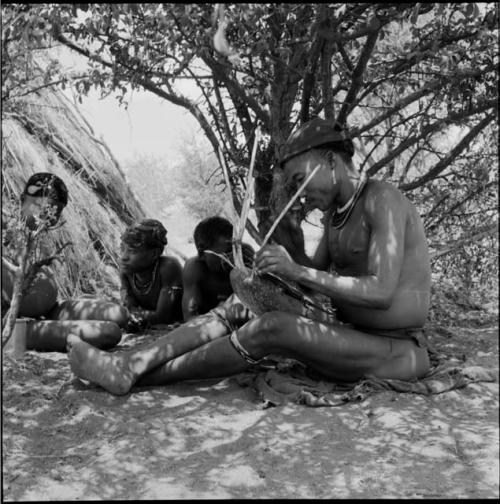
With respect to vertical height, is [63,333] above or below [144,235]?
below

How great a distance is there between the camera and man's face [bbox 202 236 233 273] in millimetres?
4586

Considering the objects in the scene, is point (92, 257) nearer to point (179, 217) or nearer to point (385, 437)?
point (385, 437)

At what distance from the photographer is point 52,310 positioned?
461cm

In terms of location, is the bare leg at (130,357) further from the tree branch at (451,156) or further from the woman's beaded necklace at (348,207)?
the tree branch at (451,156)

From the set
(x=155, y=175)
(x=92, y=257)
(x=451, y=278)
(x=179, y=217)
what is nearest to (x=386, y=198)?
(x=451, y=278)

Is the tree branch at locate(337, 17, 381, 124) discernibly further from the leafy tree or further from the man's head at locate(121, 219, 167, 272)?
the man's head at locate(121, 219, 167, 272)

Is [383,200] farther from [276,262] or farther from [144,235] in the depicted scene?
[144,235]

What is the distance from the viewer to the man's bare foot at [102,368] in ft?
10.8

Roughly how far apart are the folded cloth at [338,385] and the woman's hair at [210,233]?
52.3 inches

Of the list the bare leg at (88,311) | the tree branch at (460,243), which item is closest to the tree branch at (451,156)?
the tree branch at (460,243)

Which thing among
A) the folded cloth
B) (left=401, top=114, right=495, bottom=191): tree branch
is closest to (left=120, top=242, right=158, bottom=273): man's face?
the folded cloth

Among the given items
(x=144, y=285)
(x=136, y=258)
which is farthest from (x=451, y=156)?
(x=144, y=285)

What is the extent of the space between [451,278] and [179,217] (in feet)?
40.2

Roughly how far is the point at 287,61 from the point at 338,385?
1.81 m
